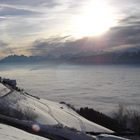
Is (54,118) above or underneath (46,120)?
above

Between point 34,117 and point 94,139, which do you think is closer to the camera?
point 94,139

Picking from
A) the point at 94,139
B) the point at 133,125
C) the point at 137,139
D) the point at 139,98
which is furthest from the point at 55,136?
the point at 139,98

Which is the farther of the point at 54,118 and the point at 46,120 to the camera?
the point at 54,118

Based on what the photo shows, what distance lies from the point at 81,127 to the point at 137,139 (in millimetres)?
3265

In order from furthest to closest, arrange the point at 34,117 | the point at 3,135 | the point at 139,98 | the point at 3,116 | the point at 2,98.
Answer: the point at 139,98, the point at 2,98, the point at 34,117, the point at 3,116, the point at 3,135

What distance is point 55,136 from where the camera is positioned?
66.4ft

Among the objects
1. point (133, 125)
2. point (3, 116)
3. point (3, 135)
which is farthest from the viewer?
point (133, 125)

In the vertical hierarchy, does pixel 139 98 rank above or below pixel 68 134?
above

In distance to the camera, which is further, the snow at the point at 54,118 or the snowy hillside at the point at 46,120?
the snow at the point at 54,118

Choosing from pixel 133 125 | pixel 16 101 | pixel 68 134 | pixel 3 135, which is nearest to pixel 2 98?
pixel 16 101

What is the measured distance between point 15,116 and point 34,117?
3.76 feet

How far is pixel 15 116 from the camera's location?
76.5 ft

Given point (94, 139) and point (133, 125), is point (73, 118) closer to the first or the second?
point (94, 139)

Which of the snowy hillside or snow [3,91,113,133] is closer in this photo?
the snowy hillside
